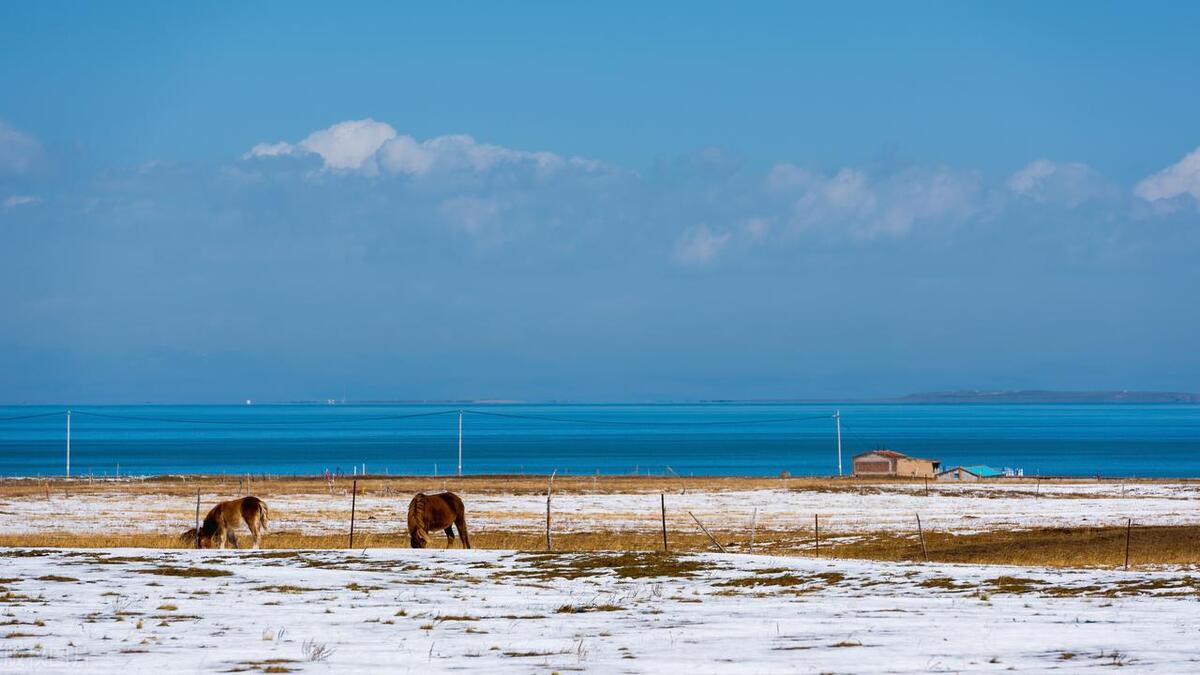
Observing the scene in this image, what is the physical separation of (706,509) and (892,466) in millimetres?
47482

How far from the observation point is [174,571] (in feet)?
82.8

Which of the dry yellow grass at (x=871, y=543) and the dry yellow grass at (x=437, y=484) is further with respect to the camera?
the dry yellow grass at (x=437, y=484)

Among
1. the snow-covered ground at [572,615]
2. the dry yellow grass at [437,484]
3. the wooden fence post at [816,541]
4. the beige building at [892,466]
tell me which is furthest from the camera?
the beige building at [892,466]

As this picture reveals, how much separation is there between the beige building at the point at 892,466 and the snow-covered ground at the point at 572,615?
8592 cm

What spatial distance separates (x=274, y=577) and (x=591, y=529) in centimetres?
2848

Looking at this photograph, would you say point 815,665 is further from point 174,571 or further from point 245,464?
point 245,464

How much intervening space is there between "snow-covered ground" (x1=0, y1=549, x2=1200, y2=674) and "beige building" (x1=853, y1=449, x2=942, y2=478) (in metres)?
85.9

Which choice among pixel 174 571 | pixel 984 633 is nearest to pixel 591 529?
pixel 174 571

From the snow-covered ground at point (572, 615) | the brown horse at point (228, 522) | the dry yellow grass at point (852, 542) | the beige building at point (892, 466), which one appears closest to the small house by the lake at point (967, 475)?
the beige building at point (892, 466)

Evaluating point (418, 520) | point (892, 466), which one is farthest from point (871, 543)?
point (892, 466)

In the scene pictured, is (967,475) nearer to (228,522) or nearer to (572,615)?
(228,522)

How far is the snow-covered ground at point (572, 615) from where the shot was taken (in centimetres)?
1552

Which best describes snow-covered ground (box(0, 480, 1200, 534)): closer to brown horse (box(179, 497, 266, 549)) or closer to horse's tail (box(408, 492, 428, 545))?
brown horse (box(179, 497, 266, 549))

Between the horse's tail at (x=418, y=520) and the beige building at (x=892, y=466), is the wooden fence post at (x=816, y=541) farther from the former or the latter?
the beige building at (x=892, y=466)
